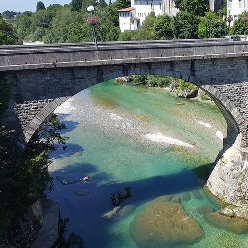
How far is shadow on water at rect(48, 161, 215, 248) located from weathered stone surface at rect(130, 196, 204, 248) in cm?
142

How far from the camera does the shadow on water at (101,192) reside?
66.7 feet

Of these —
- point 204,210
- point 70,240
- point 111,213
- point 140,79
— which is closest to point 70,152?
point 111,213

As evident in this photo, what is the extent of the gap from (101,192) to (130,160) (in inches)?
194

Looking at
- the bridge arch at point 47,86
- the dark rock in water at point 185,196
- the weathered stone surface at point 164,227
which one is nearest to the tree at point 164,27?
the dark rock in water at point 185,196

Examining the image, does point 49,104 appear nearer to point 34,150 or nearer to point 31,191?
point 34,150

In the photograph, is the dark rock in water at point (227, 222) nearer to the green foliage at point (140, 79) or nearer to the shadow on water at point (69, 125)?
the shadow on water at point (69, 125)

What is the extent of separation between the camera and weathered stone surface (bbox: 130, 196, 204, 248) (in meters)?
18.6

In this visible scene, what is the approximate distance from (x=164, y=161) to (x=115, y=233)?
9358mm

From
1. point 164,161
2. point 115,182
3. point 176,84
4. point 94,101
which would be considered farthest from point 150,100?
point 115,182

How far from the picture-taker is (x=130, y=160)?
27969 mm

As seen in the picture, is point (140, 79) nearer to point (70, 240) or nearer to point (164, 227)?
point (164, 227)

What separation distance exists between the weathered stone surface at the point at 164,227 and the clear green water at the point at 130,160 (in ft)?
1.40

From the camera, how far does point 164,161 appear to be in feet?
90.0

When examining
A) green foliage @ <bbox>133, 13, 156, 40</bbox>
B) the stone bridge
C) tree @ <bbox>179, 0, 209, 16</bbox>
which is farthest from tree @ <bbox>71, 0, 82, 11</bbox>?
the stone bridge
